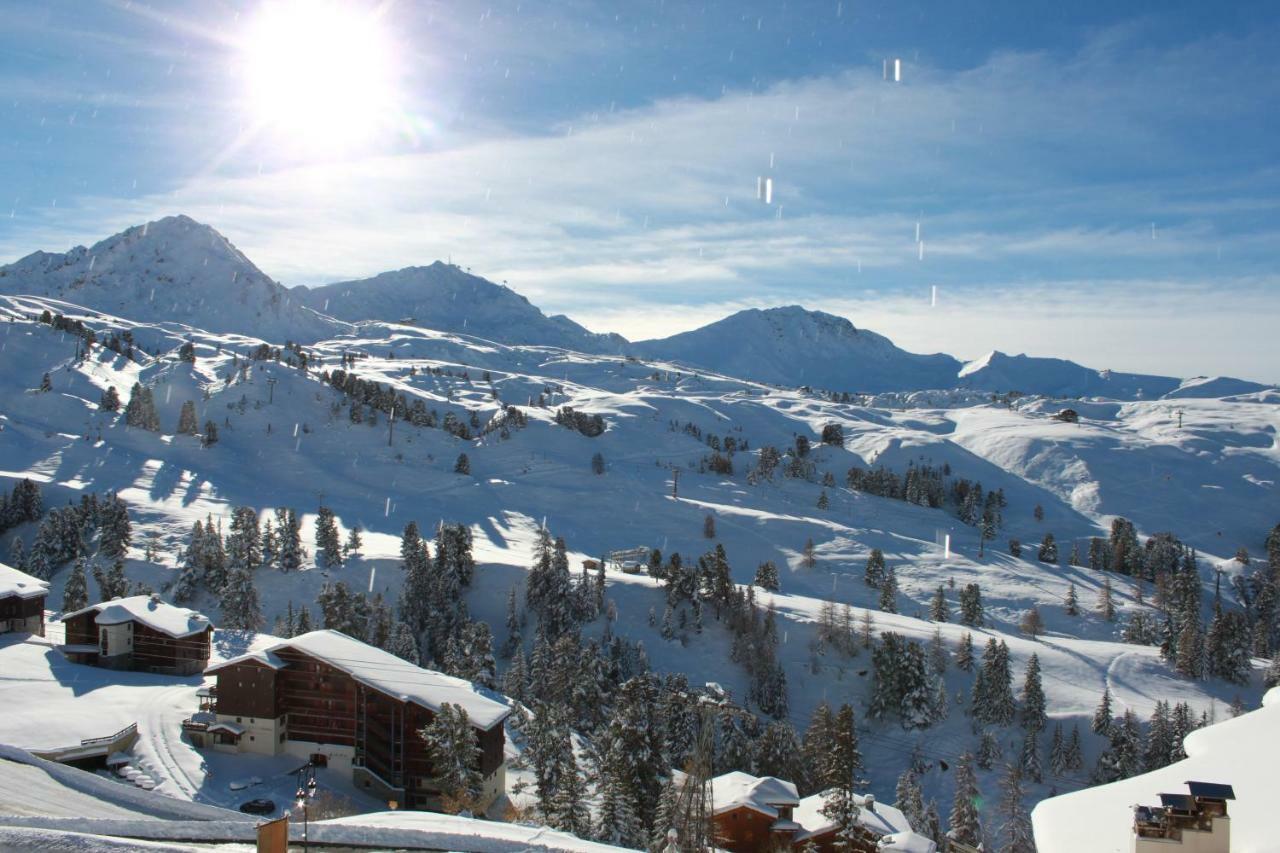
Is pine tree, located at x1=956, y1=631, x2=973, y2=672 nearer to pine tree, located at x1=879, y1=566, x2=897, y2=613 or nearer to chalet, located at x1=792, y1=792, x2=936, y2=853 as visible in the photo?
pine tree, located at x1=879, y1=566, x2=897, y2=613

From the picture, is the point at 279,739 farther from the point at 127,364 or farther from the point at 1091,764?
the point at 127,364

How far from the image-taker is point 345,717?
35.7 metres

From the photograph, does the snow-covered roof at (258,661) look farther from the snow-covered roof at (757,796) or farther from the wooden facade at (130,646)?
the snow-covered roof at (757,796)

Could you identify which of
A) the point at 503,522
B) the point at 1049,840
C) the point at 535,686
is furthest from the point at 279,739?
the point at 503,522

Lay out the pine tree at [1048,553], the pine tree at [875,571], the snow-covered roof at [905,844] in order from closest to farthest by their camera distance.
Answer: the snow-covered roof at [905,844] < the pine tree at [875,571] < the pine tree at [1048,553]

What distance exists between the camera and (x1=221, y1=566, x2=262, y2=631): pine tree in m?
63.3

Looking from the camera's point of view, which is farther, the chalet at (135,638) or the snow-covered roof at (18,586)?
the snow-covered roof at (18,586)

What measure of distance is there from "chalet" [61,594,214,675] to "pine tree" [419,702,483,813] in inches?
761

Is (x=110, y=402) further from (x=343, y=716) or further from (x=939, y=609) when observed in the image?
(x=939, y=609)

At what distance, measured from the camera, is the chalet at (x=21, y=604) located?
45.5 m

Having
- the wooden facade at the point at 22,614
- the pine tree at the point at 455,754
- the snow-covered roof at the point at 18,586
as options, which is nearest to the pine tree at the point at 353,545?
the wooden facade at the point at 22,614

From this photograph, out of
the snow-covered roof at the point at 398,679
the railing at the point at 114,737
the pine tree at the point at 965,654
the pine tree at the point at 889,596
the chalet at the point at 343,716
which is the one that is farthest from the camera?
the pine tree at the point at 889,596

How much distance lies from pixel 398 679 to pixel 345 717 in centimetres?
285

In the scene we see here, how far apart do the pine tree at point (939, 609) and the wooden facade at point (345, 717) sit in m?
66.5
